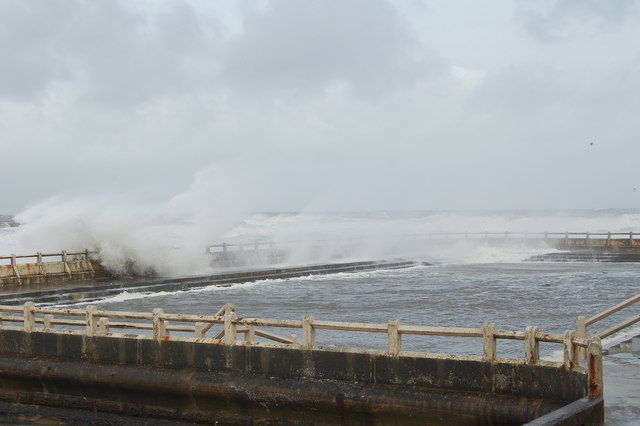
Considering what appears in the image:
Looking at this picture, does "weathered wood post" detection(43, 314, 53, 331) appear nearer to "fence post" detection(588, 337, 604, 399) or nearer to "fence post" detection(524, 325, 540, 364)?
"fence post" detection(524, 325, 540, 364)

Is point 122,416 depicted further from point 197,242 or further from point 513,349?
point 197,242

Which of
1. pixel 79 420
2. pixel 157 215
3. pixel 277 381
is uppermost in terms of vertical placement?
pixel 157 215

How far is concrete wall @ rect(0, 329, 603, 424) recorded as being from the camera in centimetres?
1041

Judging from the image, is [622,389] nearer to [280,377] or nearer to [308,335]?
[308,335]

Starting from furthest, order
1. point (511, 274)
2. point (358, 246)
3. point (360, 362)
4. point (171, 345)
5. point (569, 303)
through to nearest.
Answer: point (358, 246), point (511, 274), point (569, 303), point (171, 345), point (360, 362)

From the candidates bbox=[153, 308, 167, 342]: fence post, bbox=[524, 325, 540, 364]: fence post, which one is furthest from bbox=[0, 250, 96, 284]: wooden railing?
→ bbox=[524, 325, 540, 364]: fence post

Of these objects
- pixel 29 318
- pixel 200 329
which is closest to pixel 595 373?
pixel 200 329

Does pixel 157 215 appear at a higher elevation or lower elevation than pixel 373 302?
higher

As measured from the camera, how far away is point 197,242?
149 ft

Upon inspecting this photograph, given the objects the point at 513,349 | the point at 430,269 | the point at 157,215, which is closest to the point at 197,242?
the point at 157,215

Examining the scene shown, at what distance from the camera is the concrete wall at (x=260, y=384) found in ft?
34.2

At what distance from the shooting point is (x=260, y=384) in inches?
472

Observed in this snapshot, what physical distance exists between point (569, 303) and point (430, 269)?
714 inches

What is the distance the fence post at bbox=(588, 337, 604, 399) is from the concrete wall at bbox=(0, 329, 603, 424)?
0.14 metres
